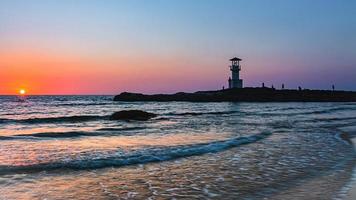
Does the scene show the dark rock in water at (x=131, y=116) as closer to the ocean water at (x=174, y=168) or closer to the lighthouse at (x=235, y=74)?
the ocean water at (x=174, y=168)

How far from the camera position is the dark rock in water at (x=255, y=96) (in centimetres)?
9344

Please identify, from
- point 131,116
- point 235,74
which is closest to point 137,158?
point 131,116

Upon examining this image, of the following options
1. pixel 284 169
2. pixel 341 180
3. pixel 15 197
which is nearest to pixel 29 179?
pixel 15 197

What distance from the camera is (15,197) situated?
30.7 ft

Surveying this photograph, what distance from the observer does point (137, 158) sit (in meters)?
15.0

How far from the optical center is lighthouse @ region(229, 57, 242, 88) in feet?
294

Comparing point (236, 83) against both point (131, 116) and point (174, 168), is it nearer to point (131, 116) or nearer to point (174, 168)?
point (131, 116)

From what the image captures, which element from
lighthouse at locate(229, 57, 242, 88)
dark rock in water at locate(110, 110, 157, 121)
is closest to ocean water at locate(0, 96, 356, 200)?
dark rock in water at locate(110, 110, 157, 121)

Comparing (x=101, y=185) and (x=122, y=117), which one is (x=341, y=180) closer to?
(x=101, y=185)

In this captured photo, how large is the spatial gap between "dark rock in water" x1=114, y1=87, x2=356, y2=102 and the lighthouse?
62.5 inches

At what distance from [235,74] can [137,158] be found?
8099cm

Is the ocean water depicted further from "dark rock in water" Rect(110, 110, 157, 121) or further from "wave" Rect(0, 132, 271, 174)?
"dark rock in water" Rect(110, 110, 157, 121)

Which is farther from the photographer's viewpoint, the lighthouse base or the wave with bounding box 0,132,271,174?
the lighthouse base

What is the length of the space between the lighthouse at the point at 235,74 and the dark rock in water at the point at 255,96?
1587 millimetres
